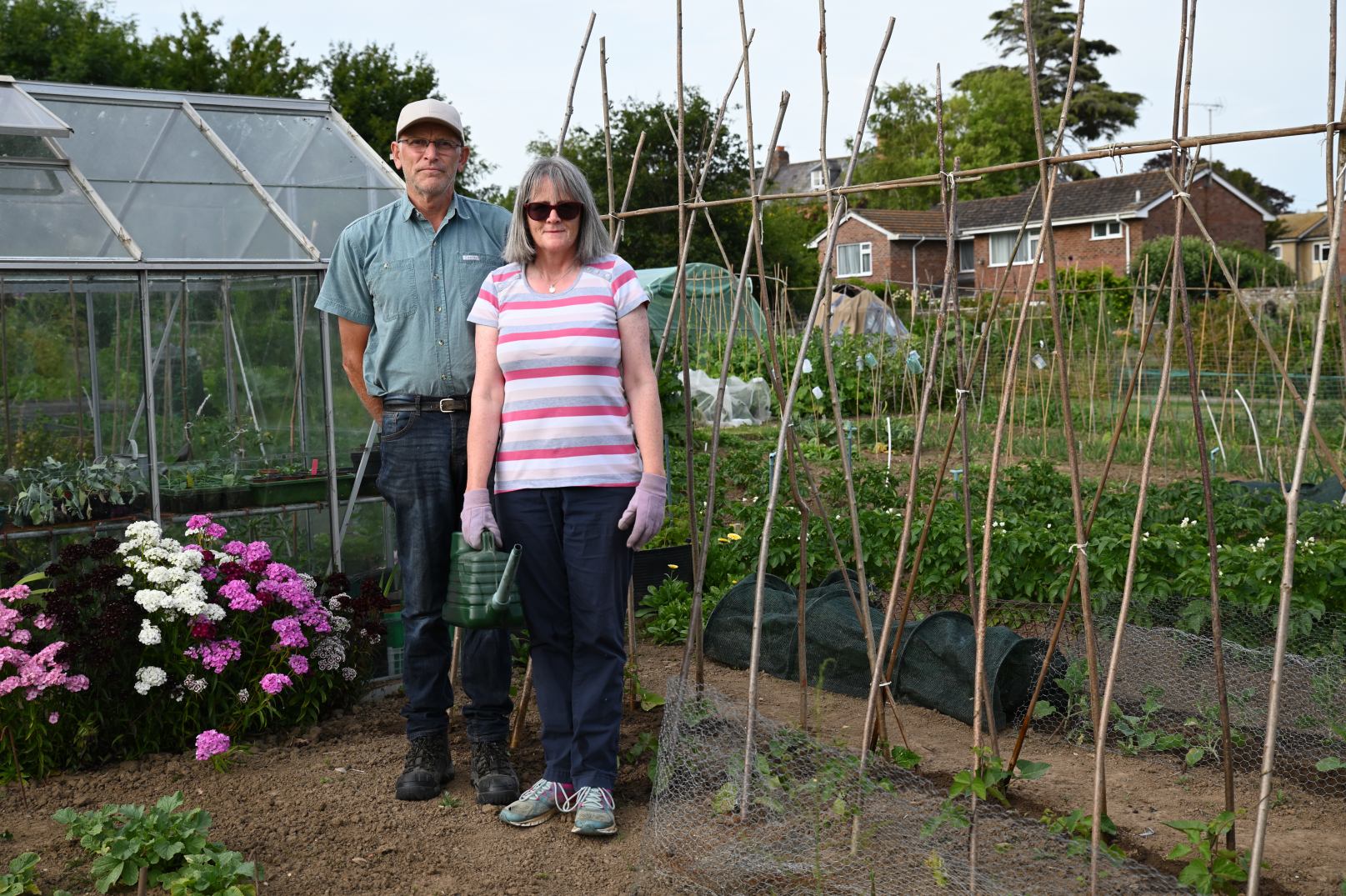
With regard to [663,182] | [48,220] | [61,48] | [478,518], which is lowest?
[478,518]

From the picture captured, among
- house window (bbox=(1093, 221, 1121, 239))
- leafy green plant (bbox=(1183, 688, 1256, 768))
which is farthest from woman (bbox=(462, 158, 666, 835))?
house window (bbox=(1093, 221, 1121, 239))

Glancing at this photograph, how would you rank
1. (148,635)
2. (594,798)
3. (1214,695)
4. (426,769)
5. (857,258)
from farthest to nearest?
(857,258)
(1214,695)
(148,635)
(426,769)
(594,798)

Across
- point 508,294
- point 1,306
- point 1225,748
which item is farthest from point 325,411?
point 1225,748

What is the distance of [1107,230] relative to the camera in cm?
3177

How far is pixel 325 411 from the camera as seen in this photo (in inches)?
194

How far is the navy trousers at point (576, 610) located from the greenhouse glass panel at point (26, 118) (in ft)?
9.08

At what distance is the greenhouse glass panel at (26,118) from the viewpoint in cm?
454

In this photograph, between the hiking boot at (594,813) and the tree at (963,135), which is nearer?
the hiking boot at (594,813)

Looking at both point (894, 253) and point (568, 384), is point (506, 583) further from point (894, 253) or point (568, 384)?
point (894, 253)

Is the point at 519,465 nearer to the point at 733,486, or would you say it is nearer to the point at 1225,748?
the point at 1225,748

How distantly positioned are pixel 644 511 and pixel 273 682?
1.55m

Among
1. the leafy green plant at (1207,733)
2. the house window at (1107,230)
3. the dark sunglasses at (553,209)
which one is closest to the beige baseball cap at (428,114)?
the dark sunglasses at (553,209)

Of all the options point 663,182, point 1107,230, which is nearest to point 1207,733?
point 663,182

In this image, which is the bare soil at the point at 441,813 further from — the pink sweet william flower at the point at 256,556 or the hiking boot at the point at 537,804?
the pink sweet william flower at the point at 256,556
